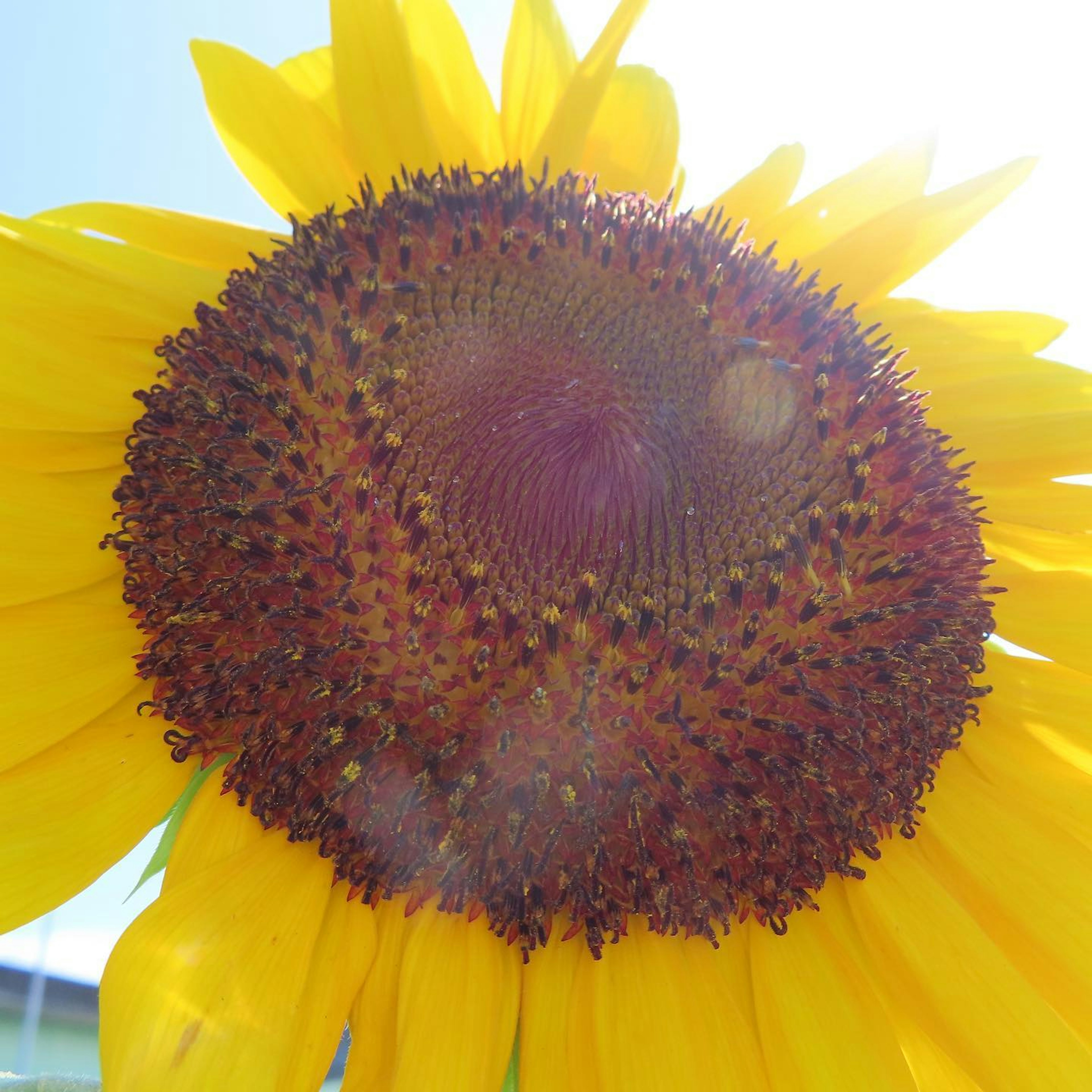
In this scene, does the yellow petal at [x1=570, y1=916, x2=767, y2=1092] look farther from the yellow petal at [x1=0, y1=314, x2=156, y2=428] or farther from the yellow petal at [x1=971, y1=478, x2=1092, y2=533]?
the yellow petal at [x1=0, y1=314, x2=156, y2=428]

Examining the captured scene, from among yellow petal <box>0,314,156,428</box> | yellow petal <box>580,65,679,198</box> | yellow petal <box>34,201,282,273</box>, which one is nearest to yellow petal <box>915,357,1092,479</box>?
yellow petal <box>580,65,679,198</box>

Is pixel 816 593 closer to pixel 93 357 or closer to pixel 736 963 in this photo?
pixel 736 963

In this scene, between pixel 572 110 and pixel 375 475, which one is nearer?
pixel 375 475

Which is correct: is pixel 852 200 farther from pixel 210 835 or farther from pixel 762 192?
pixel 210 835

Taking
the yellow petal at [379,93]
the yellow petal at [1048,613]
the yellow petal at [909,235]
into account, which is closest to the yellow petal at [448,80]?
the yellow petal at [379,93]

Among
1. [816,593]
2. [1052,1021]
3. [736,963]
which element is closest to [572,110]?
[816,593]

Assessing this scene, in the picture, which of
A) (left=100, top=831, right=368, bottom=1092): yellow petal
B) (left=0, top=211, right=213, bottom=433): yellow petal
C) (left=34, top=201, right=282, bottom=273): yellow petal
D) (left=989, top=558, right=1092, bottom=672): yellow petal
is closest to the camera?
(left=100, top=831, right=368, bottom=1092): yellow petal
